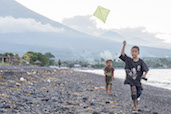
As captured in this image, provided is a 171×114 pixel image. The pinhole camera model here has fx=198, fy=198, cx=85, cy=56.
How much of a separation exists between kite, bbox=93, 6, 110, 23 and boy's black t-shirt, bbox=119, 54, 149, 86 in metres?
2.54

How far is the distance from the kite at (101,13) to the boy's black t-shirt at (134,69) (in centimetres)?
254

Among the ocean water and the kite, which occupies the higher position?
Result: the kite

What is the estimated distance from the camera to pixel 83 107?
297 inches

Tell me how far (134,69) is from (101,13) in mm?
3312

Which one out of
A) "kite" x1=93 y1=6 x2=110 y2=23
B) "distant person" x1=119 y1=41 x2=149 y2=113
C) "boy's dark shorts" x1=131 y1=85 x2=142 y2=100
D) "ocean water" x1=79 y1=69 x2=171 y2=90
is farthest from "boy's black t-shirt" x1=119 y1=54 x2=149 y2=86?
"ocean water" x1=79 y1=69 x2=171 y2=90

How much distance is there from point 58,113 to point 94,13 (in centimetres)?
471

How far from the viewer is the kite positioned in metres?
8.77

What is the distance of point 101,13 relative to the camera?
8.93 meters

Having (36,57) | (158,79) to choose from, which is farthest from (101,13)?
(36,57)

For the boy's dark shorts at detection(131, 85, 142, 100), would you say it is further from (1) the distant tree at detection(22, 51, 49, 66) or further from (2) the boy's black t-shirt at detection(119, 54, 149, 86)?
(1) the distant tree at detection(22, 51, 49, 66)

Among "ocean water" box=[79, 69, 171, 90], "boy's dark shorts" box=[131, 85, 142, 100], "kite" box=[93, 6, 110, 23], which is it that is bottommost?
"ocean water" box=[79, 69, 171, 90]

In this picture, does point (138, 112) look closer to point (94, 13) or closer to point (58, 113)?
point (58, 113)

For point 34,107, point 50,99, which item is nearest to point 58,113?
point 34,107

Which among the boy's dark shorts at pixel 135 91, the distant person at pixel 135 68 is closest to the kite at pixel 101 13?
the distant person at pixel 135 68
